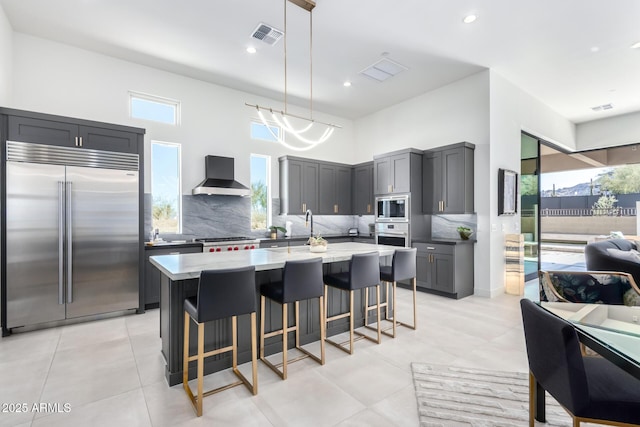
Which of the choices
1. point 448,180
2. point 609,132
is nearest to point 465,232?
point 448,180

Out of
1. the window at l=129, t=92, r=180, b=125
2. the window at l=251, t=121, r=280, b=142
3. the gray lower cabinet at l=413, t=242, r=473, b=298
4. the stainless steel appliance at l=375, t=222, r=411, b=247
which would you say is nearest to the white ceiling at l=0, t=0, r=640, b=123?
the window at l=129, t=92, r=180, b=125

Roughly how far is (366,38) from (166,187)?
377 centimetres

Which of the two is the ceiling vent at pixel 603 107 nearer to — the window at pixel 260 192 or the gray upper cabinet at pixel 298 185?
the gray upper cabinet at pixel 298 185

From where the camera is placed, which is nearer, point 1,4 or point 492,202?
point 1,4

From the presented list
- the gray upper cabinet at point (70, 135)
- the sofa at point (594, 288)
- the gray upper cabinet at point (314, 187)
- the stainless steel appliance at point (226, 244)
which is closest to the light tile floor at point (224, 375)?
the sofa at point (594, 288)

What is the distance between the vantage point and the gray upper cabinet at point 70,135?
11.3ft

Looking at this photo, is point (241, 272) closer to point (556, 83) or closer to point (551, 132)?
point (556, 83)

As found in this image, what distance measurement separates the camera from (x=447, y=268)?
4.87m

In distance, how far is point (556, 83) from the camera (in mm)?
5379

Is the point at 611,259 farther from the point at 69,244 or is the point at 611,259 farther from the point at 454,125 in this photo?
the point at 69,244

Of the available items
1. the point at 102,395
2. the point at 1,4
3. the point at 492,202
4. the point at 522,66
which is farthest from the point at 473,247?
the point at 1,4

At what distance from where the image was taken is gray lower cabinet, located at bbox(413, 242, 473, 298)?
15.8 feet

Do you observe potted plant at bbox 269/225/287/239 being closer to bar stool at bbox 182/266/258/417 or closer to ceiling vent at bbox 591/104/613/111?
bar stool at bbox 182/266/258/417

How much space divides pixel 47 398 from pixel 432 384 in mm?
2847
